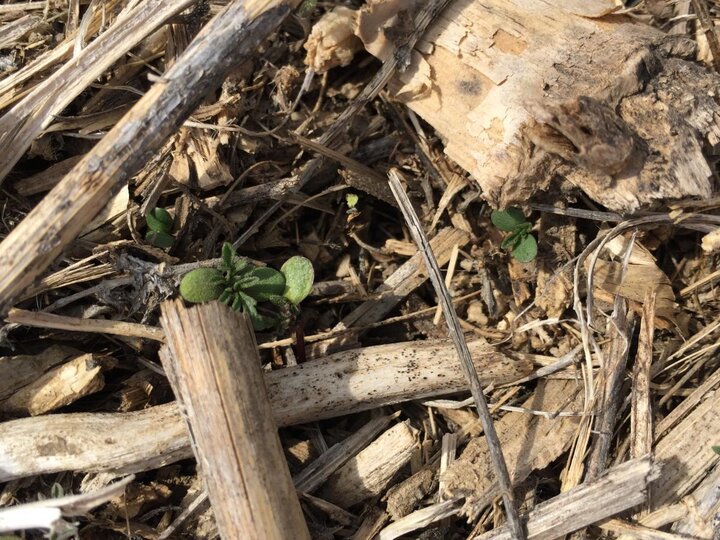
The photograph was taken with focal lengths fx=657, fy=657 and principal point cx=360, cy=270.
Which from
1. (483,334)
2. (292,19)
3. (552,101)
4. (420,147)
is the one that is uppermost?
(292,19)

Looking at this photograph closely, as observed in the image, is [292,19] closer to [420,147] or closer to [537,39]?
[420,147]

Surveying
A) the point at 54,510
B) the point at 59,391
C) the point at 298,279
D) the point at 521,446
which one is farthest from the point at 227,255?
the point at 521,446

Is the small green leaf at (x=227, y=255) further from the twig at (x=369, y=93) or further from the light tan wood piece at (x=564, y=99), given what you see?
the light tan wood piece at (x=564, y=99)

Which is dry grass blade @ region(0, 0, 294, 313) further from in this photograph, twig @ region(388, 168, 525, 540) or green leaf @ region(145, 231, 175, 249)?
twig @ region(388, 168, 525, 540)

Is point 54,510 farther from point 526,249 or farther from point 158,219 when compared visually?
point 526,249

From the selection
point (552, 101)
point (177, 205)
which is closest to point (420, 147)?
point (552, 101)

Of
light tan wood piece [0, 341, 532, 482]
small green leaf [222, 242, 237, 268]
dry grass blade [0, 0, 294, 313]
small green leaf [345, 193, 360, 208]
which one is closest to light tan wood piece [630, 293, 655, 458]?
light tan wood piece [0, 341, 532, 482]

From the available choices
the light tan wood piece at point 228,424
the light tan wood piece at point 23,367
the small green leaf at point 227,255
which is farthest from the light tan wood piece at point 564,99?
the light tan wood piece at point 23,367
